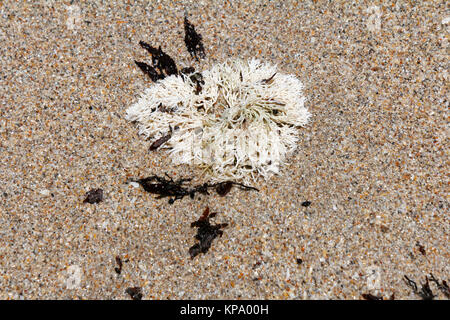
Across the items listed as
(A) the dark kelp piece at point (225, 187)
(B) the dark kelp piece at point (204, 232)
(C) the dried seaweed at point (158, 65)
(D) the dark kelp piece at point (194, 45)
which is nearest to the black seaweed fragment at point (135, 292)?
(B) the dark kelp piece at point (204, 232)

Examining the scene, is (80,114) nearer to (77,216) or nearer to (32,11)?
(77,216)

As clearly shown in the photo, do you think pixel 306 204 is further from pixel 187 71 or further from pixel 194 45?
pixel 194 45

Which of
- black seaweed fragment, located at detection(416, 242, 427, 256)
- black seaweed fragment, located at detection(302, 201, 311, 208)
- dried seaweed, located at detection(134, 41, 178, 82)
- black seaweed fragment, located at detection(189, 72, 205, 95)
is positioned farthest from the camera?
dried seaweed, located at detection(134, 41, 178, 82)

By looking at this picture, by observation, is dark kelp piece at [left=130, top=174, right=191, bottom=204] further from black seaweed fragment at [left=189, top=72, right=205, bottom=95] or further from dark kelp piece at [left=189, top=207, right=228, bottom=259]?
black seaweed fragment at [left=189, top=72, right=205, bottom=95]

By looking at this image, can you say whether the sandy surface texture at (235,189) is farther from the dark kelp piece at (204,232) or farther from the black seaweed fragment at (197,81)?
the black seaweed fragment at (197,81)

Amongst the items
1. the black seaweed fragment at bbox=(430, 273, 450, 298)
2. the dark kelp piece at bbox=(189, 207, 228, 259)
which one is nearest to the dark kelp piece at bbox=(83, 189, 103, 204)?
the dark kelp piece at bbox=(189, 207, 228, 259)

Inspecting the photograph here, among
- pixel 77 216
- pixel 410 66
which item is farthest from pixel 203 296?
pixel 410 66
